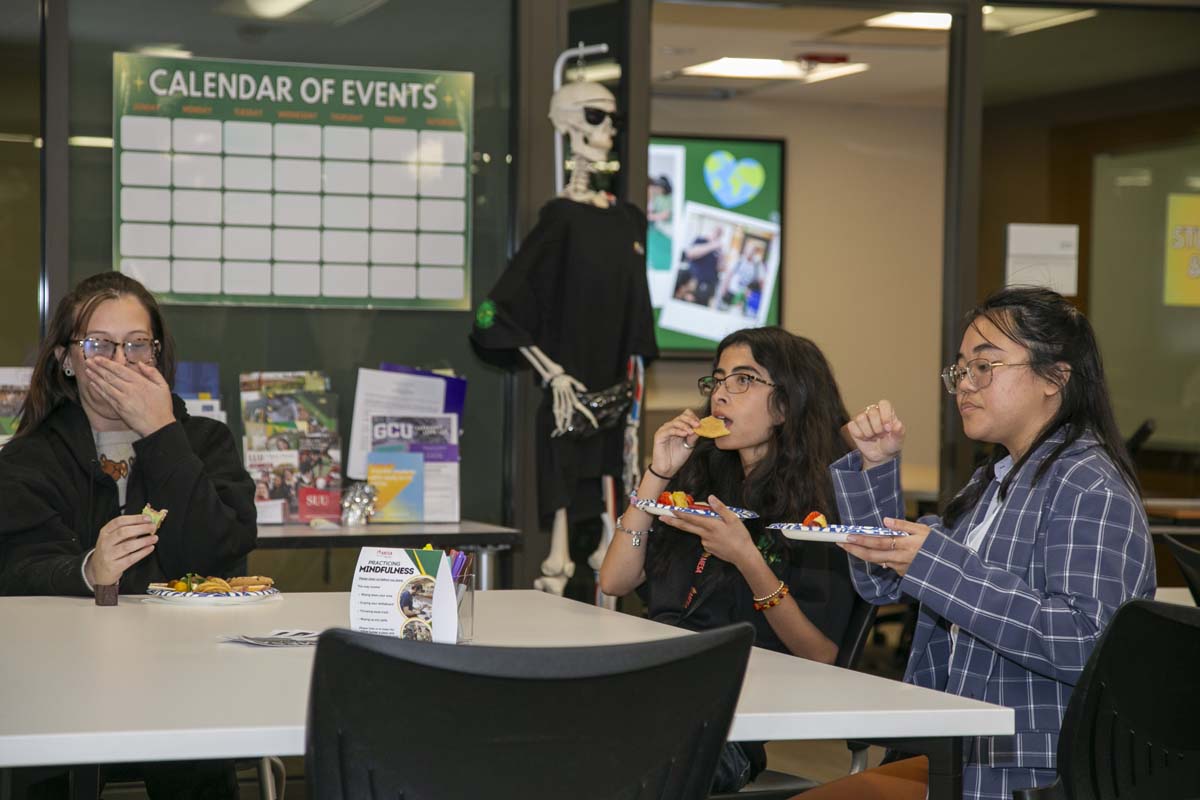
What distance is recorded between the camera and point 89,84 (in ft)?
14.6

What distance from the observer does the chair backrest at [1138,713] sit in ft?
5.89

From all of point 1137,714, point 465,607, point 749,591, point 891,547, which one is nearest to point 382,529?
point 749,591

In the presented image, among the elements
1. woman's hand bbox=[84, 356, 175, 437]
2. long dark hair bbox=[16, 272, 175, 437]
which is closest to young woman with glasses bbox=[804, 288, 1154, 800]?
woman's hand bbox=[84, 356, 175, 437]

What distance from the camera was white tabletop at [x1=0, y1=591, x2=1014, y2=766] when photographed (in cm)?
149

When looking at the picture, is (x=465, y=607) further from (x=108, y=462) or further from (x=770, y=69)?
(x=770, y=69)

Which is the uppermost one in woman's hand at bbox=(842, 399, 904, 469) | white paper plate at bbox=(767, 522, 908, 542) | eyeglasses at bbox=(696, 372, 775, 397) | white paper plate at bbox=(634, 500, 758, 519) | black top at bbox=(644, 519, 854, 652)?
eyeglasses at bbox=(696, 372, 775, 397)

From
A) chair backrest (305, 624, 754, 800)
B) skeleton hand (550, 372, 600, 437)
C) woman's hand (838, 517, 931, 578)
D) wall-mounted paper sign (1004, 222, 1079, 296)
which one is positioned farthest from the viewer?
wall-mounted paper sign (1004, 222, 1079, 296)

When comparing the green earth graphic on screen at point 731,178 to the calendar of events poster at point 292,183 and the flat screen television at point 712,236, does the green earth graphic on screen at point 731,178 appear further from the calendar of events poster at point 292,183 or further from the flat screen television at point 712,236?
the calendar of events poster at point 292,183

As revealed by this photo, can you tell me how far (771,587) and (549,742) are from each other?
1387 mm

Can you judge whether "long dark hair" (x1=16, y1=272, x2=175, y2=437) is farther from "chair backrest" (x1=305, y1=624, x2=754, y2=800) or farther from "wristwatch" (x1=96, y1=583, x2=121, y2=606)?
"chair backrest" (x1=305, y1=624, x2=754, y2=800)

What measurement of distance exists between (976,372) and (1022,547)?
30cm

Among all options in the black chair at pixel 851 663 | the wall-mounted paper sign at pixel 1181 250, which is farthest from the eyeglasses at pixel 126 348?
the wall-mounted paper sign at pixel 1181 250

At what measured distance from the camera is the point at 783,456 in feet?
9.64

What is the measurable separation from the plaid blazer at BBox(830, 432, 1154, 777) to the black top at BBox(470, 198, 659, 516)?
7.71 ft
